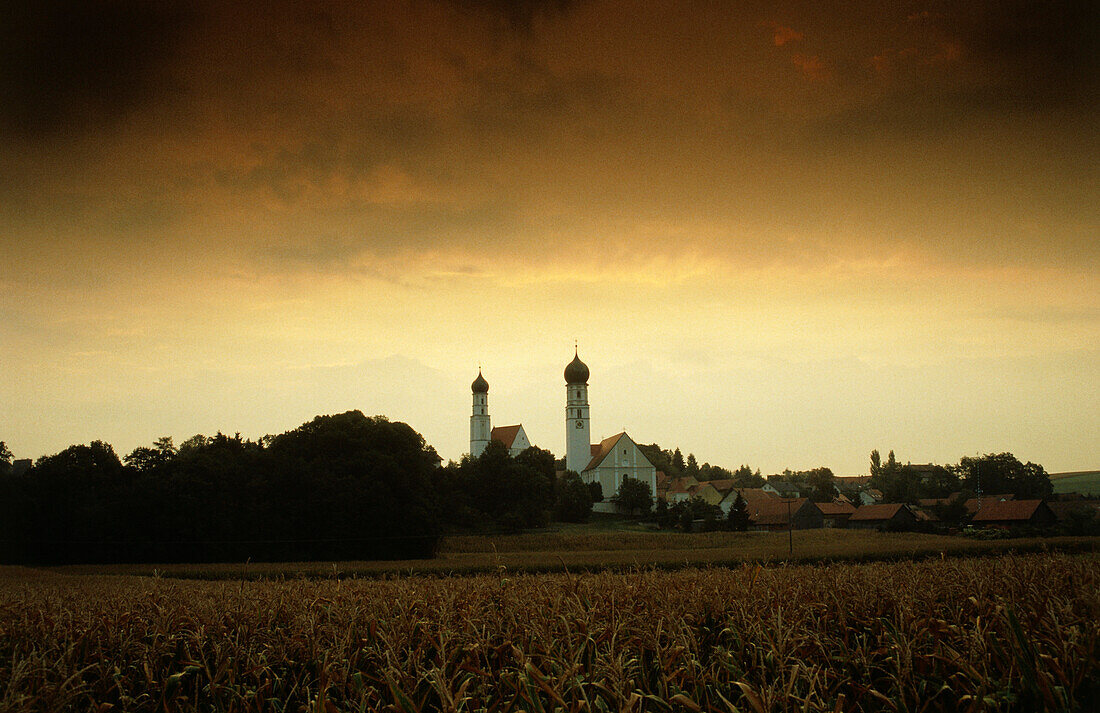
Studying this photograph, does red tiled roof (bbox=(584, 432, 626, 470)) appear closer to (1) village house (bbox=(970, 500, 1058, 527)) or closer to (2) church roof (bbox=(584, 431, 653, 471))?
(2) church roof (bbox=(584, 431, 653, 471))

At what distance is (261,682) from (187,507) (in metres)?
49.3

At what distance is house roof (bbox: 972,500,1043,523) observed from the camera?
64.8 m

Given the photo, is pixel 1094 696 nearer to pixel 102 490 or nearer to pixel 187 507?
pixel 187 507

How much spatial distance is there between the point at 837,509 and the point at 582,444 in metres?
42.5

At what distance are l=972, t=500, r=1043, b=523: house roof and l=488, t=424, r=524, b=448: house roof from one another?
254 feet

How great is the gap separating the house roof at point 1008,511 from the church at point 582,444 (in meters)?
44.2

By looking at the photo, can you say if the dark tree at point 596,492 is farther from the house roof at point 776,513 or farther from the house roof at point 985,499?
the house roof at point 985,499

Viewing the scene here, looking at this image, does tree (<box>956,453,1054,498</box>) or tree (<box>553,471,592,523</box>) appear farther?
tree (<box>553,471,592,523</box>)

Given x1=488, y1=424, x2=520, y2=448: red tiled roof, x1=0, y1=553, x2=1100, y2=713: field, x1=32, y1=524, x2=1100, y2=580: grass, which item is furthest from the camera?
x1=488, y1=424, x2=520, y2=448: red tiled roof

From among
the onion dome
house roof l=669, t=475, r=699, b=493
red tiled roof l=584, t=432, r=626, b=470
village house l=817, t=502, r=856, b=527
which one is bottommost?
village house l=817, t=502, r=856, b=527

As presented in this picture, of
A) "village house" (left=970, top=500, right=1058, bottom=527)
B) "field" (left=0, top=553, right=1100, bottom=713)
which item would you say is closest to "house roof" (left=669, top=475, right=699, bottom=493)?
"village house" (left=970, top=500, right=1058, bottom=527)

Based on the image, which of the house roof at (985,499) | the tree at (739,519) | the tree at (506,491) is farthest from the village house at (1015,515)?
the tree at (506,491)

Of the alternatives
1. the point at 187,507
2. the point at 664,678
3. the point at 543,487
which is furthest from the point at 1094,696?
the point at 543,487

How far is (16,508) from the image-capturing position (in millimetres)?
50250
